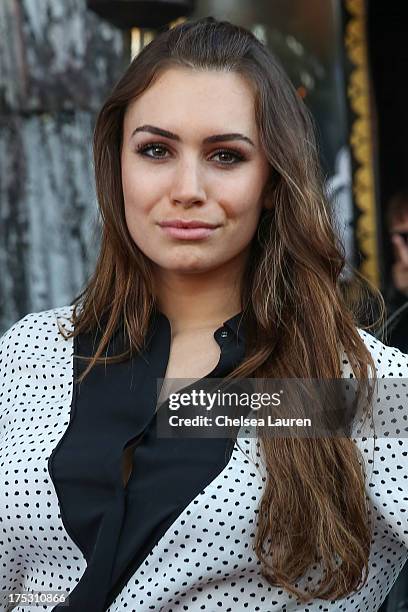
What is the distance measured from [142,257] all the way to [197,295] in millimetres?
124

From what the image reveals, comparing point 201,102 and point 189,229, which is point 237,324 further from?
point 201,102

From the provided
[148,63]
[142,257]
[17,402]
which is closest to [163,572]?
[17,402]

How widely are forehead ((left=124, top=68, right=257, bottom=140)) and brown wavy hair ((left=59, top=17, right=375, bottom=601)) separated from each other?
0.06 feet

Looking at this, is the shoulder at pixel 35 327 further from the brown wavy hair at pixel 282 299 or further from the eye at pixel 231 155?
the eye at pixel 231 155

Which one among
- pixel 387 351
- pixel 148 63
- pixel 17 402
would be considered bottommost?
pixel 17 402

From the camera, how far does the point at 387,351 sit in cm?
187

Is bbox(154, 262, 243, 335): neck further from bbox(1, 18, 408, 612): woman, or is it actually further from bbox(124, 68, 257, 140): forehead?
bbox(124, 68, 257, 140): forehead

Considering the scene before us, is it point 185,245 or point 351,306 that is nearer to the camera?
point 185,245

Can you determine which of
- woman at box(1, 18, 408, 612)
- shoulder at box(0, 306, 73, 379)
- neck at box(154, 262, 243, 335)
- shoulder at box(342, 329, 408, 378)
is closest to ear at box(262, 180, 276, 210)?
woman at box(1, 18, 408, 612)

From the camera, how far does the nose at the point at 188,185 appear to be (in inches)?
70.1

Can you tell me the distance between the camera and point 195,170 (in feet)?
5.88

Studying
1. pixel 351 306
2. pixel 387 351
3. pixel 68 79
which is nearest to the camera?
pixel 387 351

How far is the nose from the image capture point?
5.84 feet

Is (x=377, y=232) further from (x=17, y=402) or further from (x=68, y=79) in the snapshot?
(x=17, y=402)
